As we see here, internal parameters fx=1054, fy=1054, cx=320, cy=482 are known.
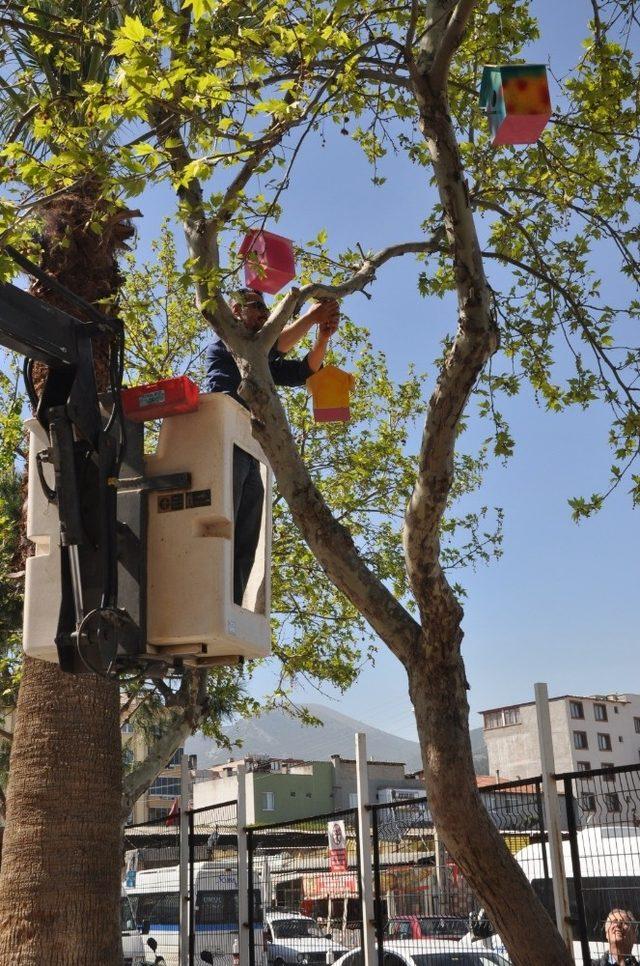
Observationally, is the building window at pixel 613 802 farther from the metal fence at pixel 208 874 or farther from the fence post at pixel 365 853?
the metal fence at pixel 208 874

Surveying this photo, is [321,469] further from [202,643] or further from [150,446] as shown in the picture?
[202,643]

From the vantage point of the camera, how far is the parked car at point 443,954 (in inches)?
302

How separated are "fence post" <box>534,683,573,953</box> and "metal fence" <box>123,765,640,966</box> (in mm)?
81

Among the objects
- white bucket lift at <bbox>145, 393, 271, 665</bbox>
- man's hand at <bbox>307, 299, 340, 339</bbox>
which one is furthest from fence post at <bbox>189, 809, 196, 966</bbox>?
white bucket lift at <bbox>145, 393, 271, 665</bbox>

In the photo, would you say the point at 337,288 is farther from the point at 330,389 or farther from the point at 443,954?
the point at 443,954

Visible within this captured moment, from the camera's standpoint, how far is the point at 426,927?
25.1 ft

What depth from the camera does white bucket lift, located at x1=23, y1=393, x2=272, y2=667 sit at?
176 inches

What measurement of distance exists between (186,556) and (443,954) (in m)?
4.80

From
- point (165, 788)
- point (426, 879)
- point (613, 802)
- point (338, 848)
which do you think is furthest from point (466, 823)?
point (165, 788)

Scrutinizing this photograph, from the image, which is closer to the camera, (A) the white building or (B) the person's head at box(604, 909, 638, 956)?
(B) the person's head at box(604, 909, 638, 956)

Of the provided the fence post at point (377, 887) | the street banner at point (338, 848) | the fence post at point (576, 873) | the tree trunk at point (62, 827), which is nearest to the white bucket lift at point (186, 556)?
the fence post at point (576, 873)

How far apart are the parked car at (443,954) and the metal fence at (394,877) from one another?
0.01 m

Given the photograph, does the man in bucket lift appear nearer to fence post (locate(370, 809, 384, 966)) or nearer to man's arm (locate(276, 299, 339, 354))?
man's arm (locate(276, 299, 339, 354))

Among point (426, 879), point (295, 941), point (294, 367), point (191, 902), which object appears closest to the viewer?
point (294, 367)
